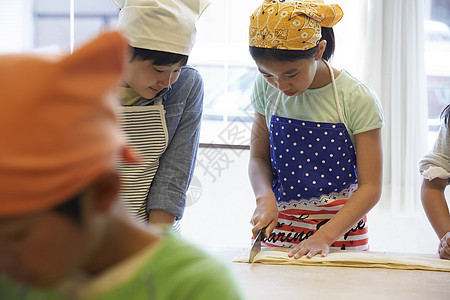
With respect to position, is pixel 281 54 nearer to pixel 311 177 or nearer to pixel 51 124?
pixel 311 177

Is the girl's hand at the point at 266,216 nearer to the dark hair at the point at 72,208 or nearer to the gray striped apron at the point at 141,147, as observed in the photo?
the gray striped apron at the point at 141,147

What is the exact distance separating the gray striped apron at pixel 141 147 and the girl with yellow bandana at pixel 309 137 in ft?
0.94

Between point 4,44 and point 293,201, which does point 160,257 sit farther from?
point 4,44

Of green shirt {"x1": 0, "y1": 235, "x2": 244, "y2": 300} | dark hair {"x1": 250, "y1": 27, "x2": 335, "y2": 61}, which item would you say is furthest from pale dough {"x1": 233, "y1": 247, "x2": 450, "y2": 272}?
green shirt {"x1": 0, "y1": 235, "x2": 244, "y2": 300}

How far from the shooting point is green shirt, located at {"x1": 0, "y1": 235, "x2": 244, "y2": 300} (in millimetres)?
533

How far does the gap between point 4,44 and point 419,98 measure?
6.95 feet

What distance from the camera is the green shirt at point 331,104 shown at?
132 centimetres

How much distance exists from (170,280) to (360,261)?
0.75m

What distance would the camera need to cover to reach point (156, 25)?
1179 millimetres

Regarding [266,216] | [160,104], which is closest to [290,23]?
[160,104]

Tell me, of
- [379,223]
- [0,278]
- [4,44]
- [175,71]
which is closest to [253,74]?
[379,223]

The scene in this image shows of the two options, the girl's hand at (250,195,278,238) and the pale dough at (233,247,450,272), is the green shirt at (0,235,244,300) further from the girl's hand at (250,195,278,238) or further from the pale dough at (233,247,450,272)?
the girl's hand at (250,195,278,238)

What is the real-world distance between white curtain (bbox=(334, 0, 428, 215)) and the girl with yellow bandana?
1.19 meters

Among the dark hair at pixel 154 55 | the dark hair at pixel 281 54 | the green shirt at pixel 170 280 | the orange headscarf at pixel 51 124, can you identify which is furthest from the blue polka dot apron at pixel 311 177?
the orange headscarf at pixel 51 124
